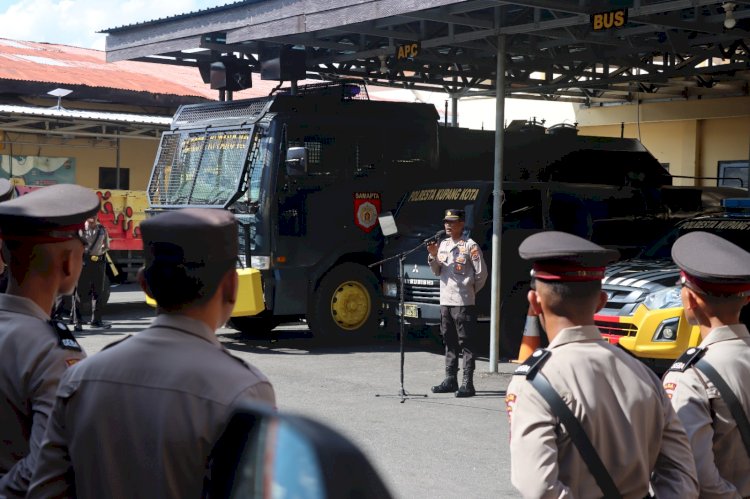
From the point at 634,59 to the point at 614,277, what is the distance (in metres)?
7.04

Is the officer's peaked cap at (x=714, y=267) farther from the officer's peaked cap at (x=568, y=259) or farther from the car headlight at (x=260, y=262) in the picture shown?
the car headlight at (x=260, y=262)

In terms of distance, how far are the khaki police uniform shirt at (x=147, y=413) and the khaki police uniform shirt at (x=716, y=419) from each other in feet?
4.77

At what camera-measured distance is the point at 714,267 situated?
11.1ft

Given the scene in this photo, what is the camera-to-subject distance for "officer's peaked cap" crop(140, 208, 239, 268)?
2482mm

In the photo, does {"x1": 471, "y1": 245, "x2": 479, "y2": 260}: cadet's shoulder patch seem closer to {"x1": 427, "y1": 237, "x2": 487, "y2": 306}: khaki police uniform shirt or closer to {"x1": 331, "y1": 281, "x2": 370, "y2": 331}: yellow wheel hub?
{"x1": 427, "y1": 237, "x2": 487, "y2": 306}: khaki police uniform shirt

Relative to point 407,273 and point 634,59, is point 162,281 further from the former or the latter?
point 634,59

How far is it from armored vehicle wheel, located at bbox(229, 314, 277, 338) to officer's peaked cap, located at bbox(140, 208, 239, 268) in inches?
513

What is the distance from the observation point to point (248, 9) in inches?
566

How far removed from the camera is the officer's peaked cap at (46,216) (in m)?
3.05

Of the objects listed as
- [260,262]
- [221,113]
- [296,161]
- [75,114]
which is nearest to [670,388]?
[296,161]

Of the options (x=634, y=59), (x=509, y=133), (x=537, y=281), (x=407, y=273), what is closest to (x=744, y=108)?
(x=634, y=59)

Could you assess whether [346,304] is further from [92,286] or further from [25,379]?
[25,379]

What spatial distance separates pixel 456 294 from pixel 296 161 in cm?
353

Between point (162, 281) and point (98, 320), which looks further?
point (98, 320)
